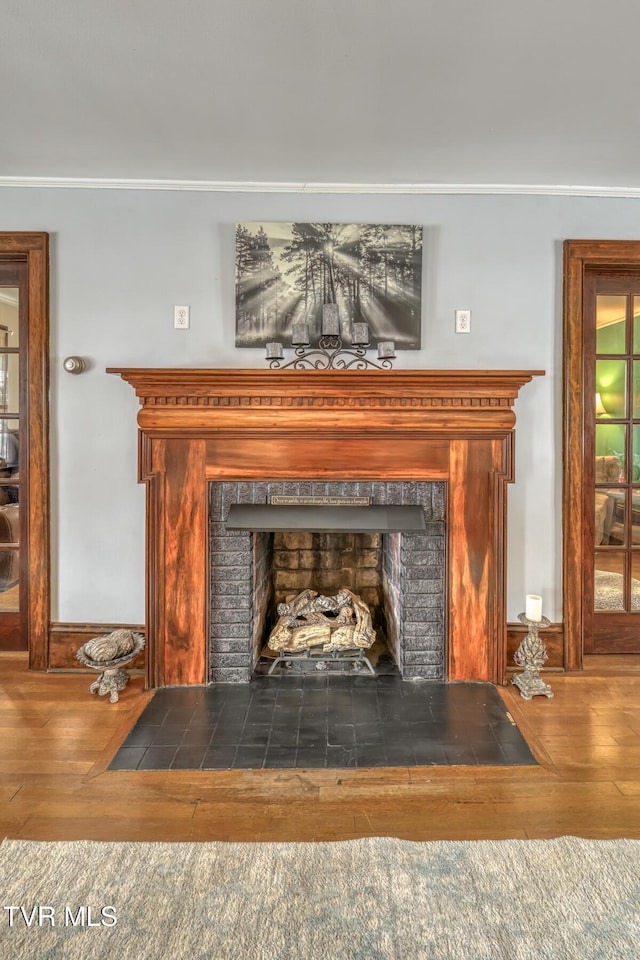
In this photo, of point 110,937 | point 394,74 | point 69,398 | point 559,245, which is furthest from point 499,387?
point 110,937

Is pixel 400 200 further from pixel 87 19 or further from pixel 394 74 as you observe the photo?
pixel 87 19

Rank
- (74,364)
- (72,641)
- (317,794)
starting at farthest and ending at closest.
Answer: (72,641)
(74,364)
(317,794)

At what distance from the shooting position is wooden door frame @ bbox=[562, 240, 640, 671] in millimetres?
2584

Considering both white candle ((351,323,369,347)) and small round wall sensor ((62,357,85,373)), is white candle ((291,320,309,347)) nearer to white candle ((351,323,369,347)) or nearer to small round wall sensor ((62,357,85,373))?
white candle ((351,323,369,347))

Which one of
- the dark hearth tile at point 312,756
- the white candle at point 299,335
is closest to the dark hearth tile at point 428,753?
the dark hearth tile at point 312,756

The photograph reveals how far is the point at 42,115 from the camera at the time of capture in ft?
6.75

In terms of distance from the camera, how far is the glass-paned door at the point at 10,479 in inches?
108

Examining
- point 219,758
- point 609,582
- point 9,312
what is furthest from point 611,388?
point 9,312

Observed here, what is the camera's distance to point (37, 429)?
2.62 m

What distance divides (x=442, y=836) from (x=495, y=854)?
16 centimetres

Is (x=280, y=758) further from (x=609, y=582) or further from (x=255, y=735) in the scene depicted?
(x=609, y=582)

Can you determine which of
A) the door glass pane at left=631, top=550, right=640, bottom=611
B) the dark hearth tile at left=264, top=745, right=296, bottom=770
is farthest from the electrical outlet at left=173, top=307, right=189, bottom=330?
the door glass pane at left=631, top=550, right=640, bottom=611

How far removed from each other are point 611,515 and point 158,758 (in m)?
2.51

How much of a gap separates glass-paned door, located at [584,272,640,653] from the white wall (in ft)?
0.81
